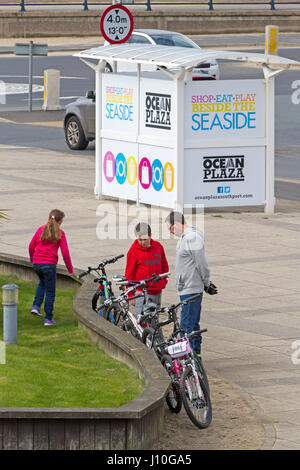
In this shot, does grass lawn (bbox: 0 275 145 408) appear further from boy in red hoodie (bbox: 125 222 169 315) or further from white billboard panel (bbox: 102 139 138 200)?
white billboard panel (bbox: 102 139 138 200)

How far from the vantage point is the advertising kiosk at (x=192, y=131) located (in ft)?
65.5

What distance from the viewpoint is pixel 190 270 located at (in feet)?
38.2

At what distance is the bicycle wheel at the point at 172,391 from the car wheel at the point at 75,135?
17.5m

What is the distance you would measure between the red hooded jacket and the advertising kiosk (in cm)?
759

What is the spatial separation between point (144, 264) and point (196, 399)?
8.19 feet

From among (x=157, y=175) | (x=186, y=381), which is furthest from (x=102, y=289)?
(x=157, y=175)

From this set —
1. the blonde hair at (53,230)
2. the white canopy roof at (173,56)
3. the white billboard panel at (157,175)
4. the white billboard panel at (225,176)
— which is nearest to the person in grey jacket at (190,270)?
the blonde hair at (53,230)

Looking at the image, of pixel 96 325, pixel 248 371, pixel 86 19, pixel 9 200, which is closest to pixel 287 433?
pixel 248 371

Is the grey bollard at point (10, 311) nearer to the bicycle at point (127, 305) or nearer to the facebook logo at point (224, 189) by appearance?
the bicycle at point (127, 305)

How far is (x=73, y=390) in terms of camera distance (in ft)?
34.8

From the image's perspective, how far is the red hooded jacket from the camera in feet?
40.5

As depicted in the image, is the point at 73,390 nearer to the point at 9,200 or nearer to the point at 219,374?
the point at 219,374
